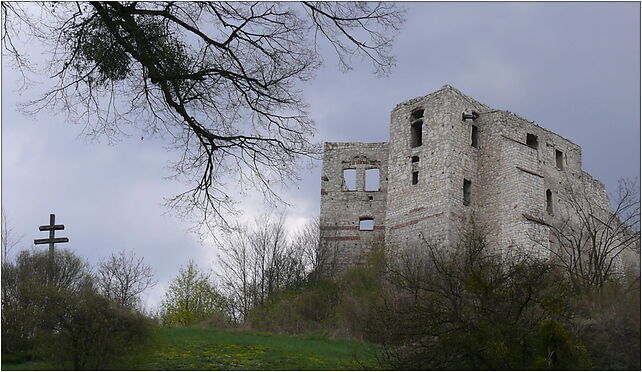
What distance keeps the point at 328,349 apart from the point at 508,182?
14.3m

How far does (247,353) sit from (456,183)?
1517cm

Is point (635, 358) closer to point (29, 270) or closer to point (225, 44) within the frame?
point (225, 44)

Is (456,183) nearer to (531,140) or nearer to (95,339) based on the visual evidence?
(531,140)

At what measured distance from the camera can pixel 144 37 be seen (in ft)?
29.8

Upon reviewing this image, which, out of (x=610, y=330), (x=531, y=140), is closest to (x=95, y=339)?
(x=610, y=330)

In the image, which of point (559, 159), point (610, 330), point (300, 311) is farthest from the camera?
point (559, 159)

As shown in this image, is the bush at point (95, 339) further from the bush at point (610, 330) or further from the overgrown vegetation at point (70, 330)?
the bush at point (610, 330)

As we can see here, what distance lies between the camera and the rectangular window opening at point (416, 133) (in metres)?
33.6

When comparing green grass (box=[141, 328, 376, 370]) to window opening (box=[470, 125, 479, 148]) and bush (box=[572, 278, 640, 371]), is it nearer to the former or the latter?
bush (box=[572, 278, 640, 371])

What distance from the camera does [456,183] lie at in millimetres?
31828

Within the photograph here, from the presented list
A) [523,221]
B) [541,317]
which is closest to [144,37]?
[541,317]

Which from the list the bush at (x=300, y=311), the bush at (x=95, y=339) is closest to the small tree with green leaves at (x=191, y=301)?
the bush at (x=300, y=311)

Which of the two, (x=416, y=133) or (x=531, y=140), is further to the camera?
(x=531, y=140)

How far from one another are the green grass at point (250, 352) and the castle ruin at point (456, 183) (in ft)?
31.6
